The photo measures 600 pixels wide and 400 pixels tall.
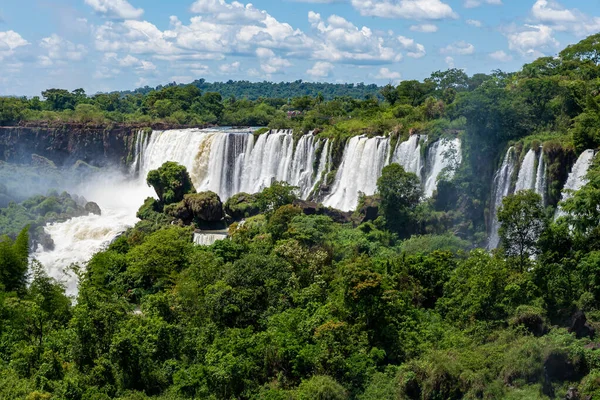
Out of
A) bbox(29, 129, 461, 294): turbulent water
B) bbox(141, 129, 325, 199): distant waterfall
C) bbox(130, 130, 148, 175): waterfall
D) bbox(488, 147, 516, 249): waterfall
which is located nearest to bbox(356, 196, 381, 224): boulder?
bbox(29, 129, 461, 294): turbulent water

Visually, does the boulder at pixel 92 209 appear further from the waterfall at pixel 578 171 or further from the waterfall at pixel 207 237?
the waterfall at pixel 578 171

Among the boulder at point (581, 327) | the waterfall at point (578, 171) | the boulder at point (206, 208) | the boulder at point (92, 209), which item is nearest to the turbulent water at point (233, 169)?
the boulder at point (92, 209)

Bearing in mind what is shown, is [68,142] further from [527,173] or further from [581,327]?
[581,327]

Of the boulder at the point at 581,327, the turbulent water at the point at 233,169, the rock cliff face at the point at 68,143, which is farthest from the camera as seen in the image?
the rock cliff face at the point at 68,143

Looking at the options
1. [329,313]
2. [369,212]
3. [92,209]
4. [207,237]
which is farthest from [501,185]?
[92,209]

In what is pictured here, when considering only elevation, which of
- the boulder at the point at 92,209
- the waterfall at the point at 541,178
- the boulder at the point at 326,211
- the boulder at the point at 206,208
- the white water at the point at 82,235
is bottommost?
the white water at the point at 82,235

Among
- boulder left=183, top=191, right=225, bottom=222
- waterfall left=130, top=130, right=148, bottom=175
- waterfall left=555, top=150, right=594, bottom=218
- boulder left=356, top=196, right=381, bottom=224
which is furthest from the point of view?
waterfall left=130, top=130, right=148, bottom=175

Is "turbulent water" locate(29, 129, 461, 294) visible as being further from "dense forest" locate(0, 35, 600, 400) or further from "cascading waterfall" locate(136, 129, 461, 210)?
"dense forest" locate(0, 35, 600, 400)
